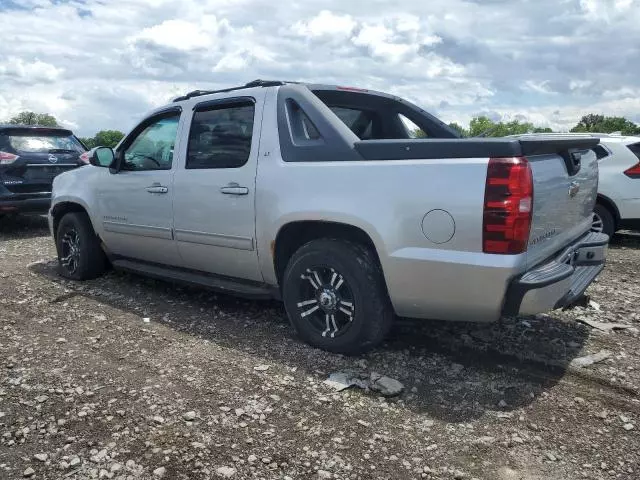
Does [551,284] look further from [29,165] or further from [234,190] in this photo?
[29,165]

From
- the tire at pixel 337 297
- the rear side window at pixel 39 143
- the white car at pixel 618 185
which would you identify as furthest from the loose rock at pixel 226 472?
the rear side window at pixel 39 143

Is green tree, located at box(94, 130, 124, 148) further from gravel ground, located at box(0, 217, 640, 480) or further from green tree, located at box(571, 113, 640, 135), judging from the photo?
green tree, located at box(571, 113, 640, 135)

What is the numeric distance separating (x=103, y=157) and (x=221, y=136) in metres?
1.58

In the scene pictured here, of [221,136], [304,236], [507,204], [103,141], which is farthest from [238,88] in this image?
[103,141]

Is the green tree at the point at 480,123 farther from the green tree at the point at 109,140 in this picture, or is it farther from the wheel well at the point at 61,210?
the wheel well at the point at 61,210

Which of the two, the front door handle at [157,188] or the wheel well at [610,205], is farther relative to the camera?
the wheel well at [610,205]

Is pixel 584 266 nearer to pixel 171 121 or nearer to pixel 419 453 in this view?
pixel 419 453

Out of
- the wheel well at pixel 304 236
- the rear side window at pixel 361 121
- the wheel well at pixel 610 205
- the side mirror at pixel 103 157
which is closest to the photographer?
the wheel well at pixel 304 236

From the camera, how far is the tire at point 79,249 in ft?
20.1

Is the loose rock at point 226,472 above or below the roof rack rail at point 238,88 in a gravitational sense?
below

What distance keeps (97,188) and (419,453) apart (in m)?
4.30

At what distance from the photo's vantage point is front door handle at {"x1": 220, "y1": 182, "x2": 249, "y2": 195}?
14.3 feet

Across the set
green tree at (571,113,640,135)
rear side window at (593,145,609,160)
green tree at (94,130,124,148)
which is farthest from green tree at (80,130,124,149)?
green tree at (571,113,640,135)

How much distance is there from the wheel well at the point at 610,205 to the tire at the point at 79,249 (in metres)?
6.39
